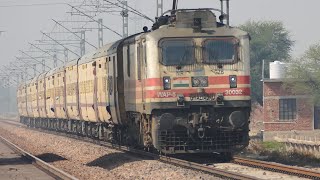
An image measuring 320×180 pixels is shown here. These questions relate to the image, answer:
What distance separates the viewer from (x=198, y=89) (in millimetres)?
19125

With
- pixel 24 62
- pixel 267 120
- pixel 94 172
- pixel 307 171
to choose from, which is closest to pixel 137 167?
pixel 94 172

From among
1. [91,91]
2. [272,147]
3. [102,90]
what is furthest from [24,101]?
[102,90]

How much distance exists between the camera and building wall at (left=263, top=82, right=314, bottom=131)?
62719mm

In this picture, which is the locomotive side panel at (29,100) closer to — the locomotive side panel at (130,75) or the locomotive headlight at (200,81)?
the locomotive side panel at (130,75)

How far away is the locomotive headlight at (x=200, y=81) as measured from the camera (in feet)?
62.8

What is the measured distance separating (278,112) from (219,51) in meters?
44.3

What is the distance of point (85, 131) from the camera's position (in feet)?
114

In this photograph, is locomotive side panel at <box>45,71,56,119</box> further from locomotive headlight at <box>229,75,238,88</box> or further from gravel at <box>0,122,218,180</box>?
locomotive headlight at <box>229,75,238,88</box>

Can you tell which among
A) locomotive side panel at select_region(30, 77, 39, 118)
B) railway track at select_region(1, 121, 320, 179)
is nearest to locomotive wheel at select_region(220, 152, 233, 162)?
railway track at select_region(1, 121, 320, 179)

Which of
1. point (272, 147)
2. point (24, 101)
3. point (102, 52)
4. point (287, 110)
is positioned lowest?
point (272, 147)

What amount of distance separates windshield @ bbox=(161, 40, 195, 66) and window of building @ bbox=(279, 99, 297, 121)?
44399 mm

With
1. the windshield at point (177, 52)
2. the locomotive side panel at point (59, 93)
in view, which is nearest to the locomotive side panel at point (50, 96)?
the locomotive side panel at point (59, 93)

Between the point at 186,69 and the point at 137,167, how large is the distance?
2.95 m

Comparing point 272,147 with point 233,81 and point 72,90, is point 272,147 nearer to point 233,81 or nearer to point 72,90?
point 72,90
